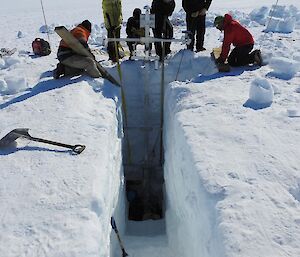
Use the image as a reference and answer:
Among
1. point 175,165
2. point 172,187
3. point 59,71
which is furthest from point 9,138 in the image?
Result: point 59,71

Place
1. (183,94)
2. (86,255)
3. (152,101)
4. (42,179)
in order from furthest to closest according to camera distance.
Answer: (152,101), (183,94), (42,179), (86,255)

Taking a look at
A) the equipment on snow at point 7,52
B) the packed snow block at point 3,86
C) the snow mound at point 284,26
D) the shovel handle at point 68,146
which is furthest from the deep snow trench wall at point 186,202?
the snow mound at point 284,26

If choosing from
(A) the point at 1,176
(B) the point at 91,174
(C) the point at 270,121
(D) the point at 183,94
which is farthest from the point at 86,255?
(D) the point at 183,94

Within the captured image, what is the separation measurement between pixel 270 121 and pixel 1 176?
2.86m

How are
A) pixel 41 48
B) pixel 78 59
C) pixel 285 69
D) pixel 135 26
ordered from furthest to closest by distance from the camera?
pixel 41 48 < pixel 135 26 < pixel 285 69 < pixel 78 59

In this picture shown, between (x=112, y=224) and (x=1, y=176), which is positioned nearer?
(x=1, y=176)

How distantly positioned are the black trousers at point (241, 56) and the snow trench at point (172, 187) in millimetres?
380

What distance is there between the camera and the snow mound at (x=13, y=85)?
235 inches

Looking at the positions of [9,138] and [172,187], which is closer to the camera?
[9,138]

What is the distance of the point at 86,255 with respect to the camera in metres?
2.63

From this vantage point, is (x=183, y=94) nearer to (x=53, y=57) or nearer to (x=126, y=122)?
(x=126, y=122)

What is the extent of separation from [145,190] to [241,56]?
2.89m

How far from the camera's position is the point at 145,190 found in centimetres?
712

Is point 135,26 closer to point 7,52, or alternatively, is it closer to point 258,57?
point 258,57
